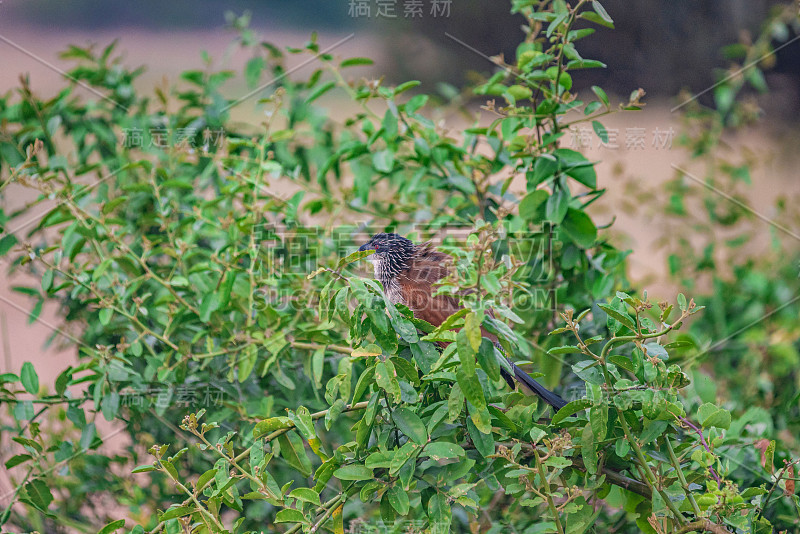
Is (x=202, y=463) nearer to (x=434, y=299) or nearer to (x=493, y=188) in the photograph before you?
(x=434, y=299)

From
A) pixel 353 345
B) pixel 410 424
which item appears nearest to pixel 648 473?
pixel 410 424

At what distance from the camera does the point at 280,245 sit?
184 cm

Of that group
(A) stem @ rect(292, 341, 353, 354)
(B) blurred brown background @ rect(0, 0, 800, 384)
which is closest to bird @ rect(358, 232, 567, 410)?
(A) stem @ rect(292, 341, 353, 354)

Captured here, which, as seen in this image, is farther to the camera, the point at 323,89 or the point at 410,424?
the point at 323,89

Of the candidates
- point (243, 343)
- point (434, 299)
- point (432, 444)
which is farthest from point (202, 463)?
point (432, 444)

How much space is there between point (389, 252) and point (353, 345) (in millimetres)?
1030

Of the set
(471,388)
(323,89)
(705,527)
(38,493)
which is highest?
(323,89)

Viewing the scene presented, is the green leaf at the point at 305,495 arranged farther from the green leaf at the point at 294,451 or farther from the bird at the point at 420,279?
the bird at the point at 420,279

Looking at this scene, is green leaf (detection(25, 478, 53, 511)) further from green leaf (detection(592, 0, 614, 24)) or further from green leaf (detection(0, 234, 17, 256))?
green leaf (detection(592, 0, 614, 24))

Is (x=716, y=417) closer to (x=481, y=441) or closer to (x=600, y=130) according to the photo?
(x=481, y=441)

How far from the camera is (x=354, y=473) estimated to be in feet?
3.49

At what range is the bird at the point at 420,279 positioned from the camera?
1.62 metres

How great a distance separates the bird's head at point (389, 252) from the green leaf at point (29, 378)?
0.97 m

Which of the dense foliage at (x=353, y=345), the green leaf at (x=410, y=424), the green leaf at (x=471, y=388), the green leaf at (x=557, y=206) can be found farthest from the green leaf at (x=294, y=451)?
the green leaf at (x=557, y=206)
